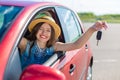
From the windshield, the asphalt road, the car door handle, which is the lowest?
the asphalt road

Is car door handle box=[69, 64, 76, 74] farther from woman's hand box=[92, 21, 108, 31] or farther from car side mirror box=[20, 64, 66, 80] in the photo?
car side mirror box=[20, 64, 66, 80]

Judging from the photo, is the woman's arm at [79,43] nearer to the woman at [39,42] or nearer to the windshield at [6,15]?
the woman at [39,42]

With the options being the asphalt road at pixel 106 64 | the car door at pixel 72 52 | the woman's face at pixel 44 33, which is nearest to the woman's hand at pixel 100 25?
the car door at pixel 72 52

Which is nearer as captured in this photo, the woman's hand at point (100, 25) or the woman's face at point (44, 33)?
the woman's face at point (44, 33)

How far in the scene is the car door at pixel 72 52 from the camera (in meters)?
4.86

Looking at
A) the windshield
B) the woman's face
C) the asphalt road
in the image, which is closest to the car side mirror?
the windshield

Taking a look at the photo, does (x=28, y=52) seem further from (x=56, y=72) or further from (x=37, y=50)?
(x=56, y=72)

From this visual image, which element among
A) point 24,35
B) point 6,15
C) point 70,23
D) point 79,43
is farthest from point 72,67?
point 70,23

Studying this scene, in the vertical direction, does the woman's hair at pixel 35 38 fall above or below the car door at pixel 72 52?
above

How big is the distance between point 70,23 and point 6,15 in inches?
81.3

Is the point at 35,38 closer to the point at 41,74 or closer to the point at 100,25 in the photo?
the point at 100,25

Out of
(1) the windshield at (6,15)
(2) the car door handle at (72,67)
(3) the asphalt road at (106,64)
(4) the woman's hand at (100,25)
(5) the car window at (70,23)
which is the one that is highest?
(1) the windshield at (6,15)

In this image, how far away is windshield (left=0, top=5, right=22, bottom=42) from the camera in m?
3.91

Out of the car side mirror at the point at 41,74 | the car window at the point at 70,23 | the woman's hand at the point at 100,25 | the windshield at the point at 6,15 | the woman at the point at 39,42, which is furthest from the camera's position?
the car window at the point at 70,23
